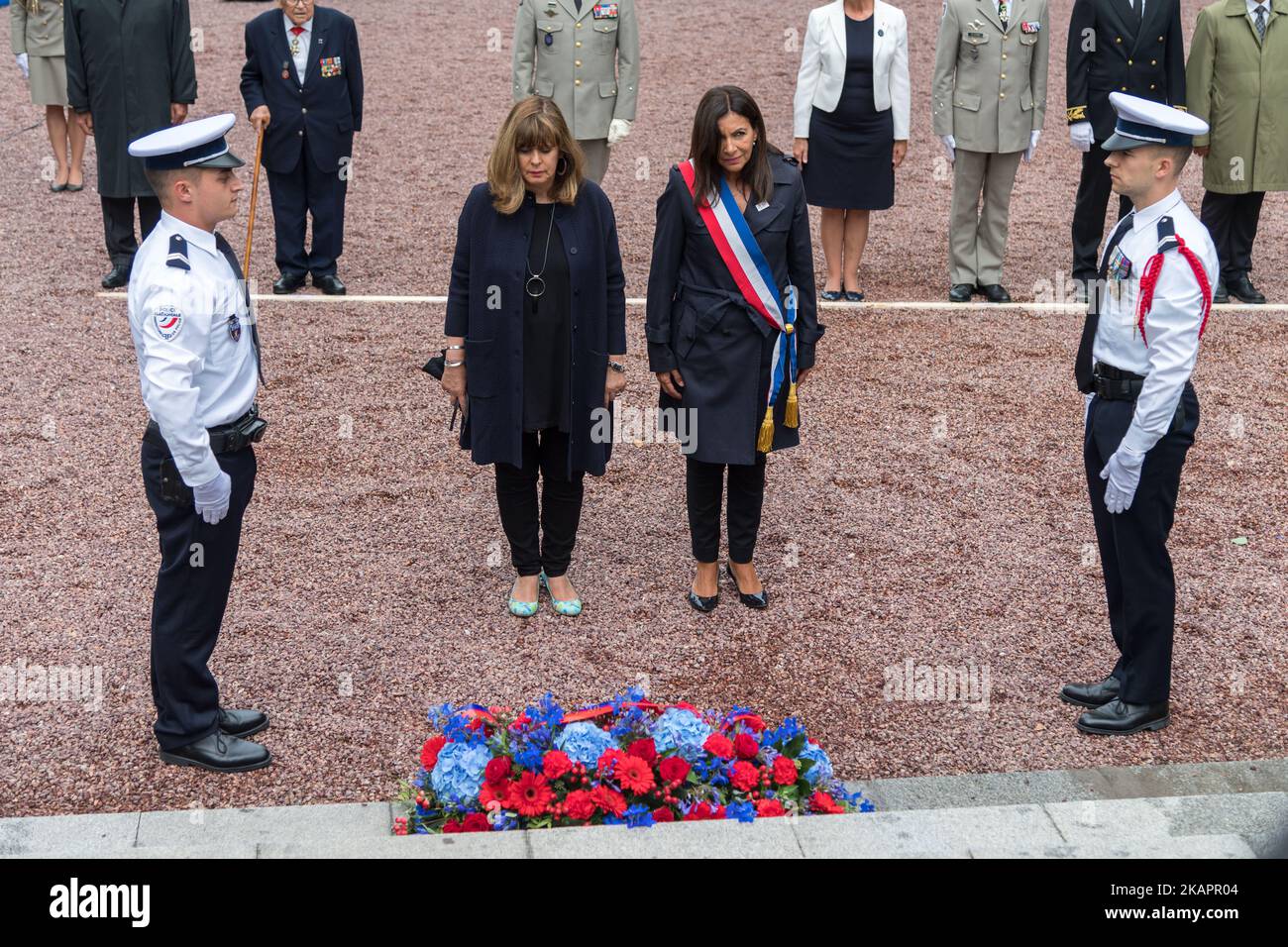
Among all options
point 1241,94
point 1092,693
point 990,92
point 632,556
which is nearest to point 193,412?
point 632,556

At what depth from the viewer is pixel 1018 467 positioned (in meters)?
7.49

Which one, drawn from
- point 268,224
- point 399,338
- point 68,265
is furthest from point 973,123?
point 68,265

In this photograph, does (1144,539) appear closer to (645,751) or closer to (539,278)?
(645,751)

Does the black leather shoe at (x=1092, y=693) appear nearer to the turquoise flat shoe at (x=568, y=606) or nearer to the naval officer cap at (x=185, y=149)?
the turquoise flat shoe at (x=568, y=606)

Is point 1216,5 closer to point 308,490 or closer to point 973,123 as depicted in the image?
point 973,123

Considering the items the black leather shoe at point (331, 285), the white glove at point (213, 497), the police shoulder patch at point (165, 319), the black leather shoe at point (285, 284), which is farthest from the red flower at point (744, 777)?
the black leather shoe at point (285, 284)

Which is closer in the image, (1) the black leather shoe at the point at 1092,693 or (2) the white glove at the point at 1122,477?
(2) the white glove at the point at 1122,477

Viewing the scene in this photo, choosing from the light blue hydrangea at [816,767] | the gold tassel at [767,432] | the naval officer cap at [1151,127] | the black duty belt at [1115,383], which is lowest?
the light blue hydrangea at [816,767]

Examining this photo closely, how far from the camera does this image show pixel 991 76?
9570 mm

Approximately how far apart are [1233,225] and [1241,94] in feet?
2.73

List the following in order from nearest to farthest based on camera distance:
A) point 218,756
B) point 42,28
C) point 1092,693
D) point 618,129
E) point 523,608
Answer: point 218,756 < point 1092,693 < point 523,608 < point 618,129 < point 42,28

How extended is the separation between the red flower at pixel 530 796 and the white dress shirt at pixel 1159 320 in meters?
2.19

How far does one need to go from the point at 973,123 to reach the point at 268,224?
207 inches

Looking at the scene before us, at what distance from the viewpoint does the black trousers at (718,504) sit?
6090mm
